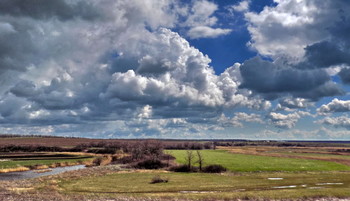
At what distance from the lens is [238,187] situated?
2008 inches

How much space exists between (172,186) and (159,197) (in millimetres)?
11232

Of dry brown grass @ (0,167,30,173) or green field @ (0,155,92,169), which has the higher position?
green field @ (0,155,92,169)

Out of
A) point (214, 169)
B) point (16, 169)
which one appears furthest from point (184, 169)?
point (16, 169)

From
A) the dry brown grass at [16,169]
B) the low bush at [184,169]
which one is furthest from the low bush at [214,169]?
the dry brown grass at [16,169]

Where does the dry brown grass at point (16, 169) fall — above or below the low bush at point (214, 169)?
below

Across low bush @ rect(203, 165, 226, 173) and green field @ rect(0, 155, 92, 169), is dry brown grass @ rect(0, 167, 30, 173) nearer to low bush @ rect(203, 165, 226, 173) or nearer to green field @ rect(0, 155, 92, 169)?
green field @ rect(0, 155, 92, 169)

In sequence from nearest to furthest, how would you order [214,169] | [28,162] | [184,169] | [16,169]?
[214,169] < [16,169] < [184,169] < [28,162]

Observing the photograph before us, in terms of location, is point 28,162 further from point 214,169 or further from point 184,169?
point 214,169

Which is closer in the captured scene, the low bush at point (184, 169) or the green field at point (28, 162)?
the low bush at point (184, 169)

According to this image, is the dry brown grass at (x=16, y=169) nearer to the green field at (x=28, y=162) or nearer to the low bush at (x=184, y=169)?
the green field at (x=28, y=162)

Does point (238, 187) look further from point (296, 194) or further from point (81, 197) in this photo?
point (81, 197)

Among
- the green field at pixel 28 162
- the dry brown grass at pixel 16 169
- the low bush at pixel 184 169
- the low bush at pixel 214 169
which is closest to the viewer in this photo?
the dry brown grass at pixel 16 169

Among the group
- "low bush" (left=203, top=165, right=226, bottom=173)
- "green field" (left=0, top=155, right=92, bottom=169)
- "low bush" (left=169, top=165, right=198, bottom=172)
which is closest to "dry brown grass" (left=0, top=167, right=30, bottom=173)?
"green field" (left=0, top=155, right=92, bottom=169)

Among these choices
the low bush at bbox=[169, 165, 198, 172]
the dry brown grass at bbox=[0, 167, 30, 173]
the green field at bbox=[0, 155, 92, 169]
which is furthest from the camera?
the green field at bbox=[0, 155, 92, 169]
